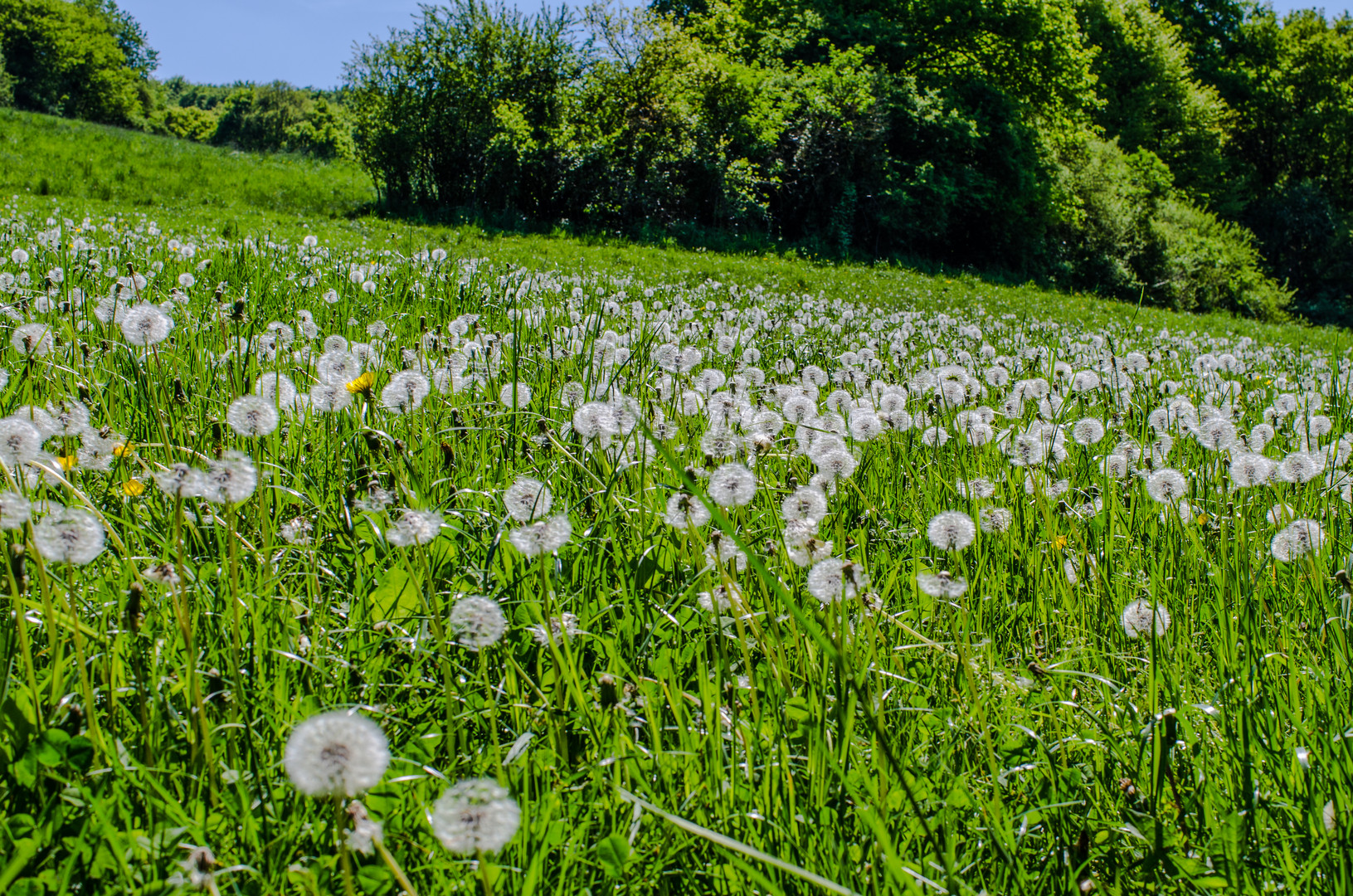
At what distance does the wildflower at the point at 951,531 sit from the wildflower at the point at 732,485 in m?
0.38

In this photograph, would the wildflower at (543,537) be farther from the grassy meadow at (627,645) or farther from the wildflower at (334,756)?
the wildflower at (334,756)

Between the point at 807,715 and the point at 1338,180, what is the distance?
193 ft

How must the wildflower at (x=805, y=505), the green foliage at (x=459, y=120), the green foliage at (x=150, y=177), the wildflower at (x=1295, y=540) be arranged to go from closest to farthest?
the wildflower at (x=805, y=505) < the wildflower at (x=1295, y=540) < the green foliage at (x=150, y=177) < the green foliage at (x=459, y=120)

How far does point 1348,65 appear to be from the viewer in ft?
142

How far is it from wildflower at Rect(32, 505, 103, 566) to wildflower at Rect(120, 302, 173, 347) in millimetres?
1116

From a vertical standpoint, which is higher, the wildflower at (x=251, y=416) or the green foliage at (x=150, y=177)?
the green foliage at (x=150, y=177)

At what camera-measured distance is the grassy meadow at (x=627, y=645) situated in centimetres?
104

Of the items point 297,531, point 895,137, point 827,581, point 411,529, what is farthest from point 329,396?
point 895,137

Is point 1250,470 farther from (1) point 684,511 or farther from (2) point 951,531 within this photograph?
(1) point 684,511

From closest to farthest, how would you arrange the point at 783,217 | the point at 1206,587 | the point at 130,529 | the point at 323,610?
the point at 323,610, the point at 130,529, the point at 1206,587, the point at 783,217

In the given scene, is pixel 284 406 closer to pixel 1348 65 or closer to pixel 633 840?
pixel 633 840

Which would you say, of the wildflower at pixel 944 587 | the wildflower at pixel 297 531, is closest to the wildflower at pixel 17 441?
the wildflower at pixel 297 531

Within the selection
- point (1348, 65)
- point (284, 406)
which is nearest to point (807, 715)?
point (284, 406)

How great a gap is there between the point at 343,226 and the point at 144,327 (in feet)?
44.6
